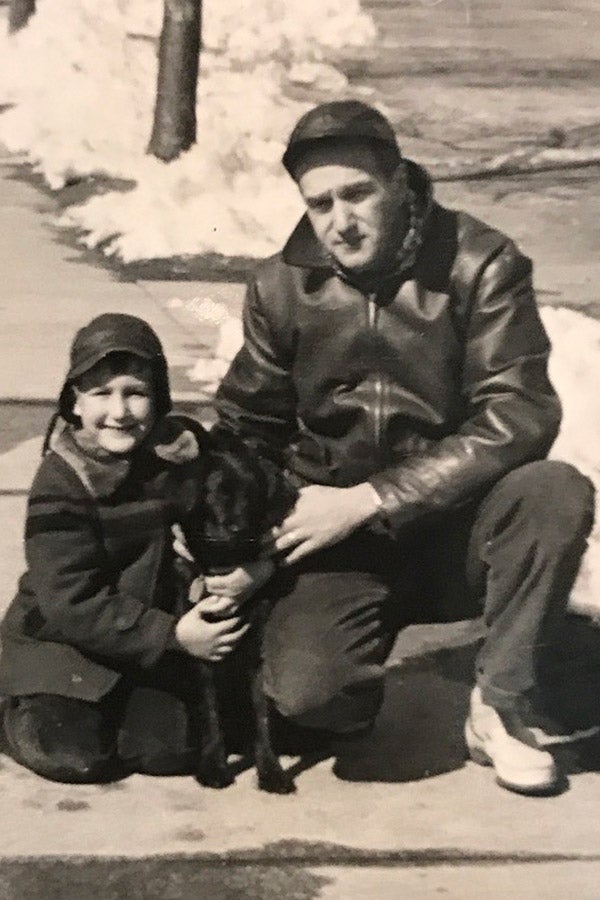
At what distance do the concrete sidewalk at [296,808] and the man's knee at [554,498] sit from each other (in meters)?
0.27

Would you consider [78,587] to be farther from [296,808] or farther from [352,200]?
[352,200]

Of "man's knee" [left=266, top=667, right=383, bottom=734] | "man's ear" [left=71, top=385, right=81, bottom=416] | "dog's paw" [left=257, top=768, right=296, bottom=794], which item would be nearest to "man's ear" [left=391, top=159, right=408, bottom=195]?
"man's ear" [left=71, top=385, right=81, bottom=416]

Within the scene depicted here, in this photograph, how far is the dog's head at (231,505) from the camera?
58.6 inches

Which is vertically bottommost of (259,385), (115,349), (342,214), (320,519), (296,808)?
(296,808)

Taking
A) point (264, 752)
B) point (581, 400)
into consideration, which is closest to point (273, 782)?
point (264, 752)

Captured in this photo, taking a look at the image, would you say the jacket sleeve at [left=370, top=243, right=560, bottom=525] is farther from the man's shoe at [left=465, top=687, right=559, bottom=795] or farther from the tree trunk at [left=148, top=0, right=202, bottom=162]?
the tree trunk at [left=148, top=0, right=202, bottom=162]

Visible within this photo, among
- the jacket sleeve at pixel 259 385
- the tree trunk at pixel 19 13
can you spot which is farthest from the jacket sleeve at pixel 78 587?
the tree trunk at pixel 19 13

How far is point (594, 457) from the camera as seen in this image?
1.81 metres

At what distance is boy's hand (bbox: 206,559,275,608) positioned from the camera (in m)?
1.54

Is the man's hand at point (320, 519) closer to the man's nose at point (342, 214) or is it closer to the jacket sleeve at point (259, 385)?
the jacket sleeve at point (259, 385)

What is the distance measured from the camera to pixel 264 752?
1577 mm

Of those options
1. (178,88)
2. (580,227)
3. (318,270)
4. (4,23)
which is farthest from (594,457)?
(4,23)

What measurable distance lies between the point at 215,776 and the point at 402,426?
1.47 ft

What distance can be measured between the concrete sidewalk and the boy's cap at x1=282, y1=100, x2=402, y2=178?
0.86 feet
